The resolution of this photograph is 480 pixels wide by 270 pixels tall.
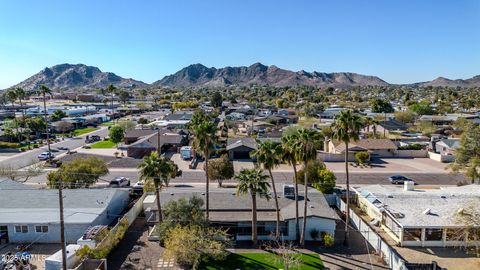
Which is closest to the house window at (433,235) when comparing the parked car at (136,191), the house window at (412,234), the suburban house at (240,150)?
the house window at (412,234)

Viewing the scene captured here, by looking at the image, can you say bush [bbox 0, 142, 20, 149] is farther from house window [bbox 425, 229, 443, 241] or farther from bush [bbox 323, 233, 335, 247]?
house window [bbox 425, 229, 443, 241]

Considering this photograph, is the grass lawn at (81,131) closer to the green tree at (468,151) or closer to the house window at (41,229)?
the house window at (41,229)

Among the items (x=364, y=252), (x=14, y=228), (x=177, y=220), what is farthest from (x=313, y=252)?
(x=14, y=228)

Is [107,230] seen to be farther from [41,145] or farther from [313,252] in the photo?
[41,145]

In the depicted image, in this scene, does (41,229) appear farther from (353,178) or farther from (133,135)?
(133,135)

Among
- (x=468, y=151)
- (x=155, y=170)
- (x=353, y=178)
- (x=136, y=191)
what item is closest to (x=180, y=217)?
(x=155, y=170)

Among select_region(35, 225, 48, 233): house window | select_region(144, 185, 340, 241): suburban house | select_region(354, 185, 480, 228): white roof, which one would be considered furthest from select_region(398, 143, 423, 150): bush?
select_region(35, 225, 48, 233): house window
